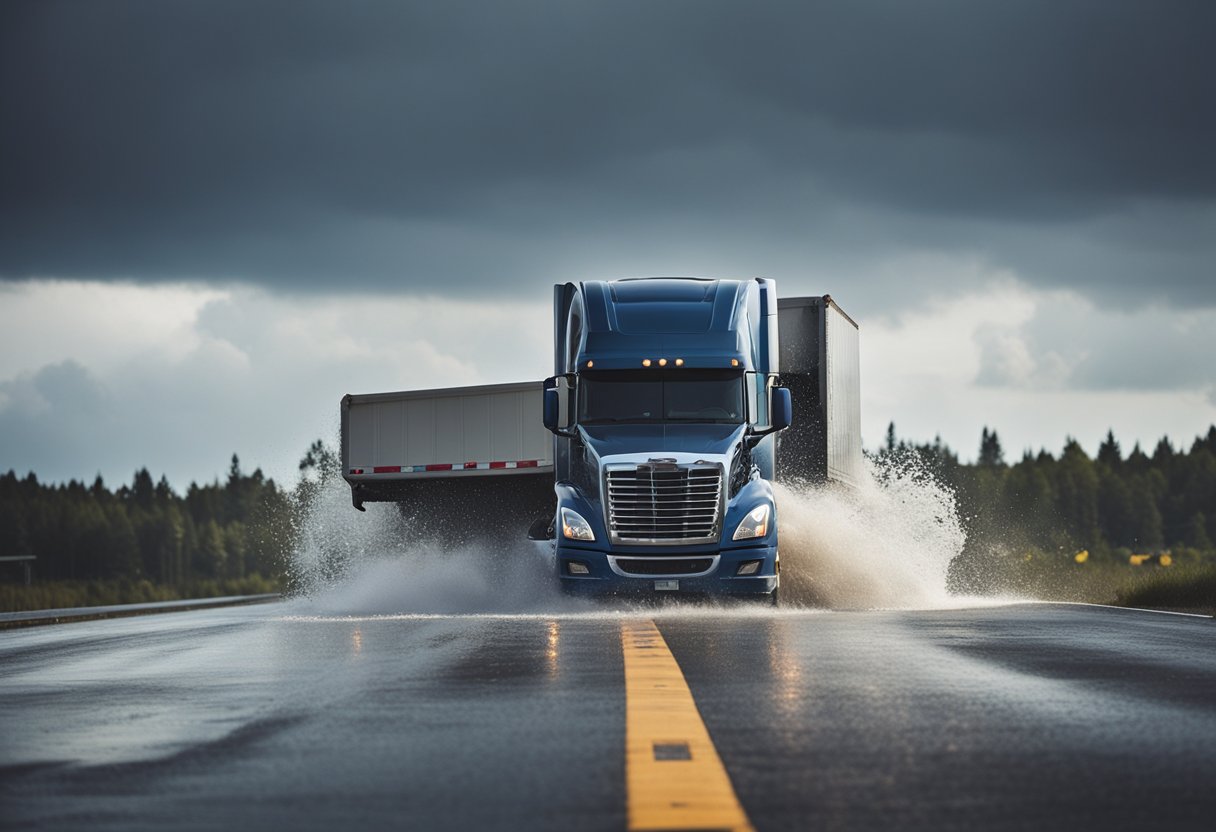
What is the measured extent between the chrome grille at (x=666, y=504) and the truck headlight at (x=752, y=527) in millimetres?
256

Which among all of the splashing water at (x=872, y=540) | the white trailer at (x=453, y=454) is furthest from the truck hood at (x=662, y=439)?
the white trailer at (x=453, y=454)

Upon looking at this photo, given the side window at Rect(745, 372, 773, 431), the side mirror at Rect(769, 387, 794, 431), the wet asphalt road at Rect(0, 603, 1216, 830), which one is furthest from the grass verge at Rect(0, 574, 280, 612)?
the wet asphalt road at Rect(0, 603, 1216, 830)

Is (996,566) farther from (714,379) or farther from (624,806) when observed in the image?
(624,806)

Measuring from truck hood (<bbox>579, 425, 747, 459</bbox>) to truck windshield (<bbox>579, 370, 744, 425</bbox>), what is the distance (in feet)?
0.34

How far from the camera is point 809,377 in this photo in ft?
80.3

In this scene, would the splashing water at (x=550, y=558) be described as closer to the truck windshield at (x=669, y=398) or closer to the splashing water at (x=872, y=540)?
the splashing water at (x=872, y=540)

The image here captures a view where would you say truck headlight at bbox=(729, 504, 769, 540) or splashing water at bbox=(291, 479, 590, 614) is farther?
splashing water at bbox=(291, 479, 590, 614)

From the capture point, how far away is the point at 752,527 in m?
20.8

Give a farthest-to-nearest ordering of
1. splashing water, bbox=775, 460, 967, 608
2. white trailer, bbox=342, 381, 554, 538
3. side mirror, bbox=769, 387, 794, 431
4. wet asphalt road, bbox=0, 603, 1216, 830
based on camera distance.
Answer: white trailer, bbox=342, 381, 554, 538 < splashing water, bbox=775, 460, 967, 608 < side mirror, bbox=769, 387, 794, 431 < wet asphalt road, bbox=0, 603, 1216, 830

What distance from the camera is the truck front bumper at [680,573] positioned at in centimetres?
2064

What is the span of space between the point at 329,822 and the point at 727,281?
1759 cm

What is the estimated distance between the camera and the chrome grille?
2077 centimetres

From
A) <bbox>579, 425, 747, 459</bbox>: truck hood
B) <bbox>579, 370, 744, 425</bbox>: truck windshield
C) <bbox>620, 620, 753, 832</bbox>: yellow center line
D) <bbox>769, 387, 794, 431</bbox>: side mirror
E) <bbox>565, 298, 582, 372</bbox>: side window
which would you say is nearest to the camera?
<bbox>620, 620, 753, 832</bbox>: yellow center line

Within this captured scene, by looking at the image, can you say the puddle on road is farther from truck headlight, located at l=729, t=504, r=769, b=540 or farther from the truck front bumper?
truck headlight, located at l=729, t=504, r=769, b=540
